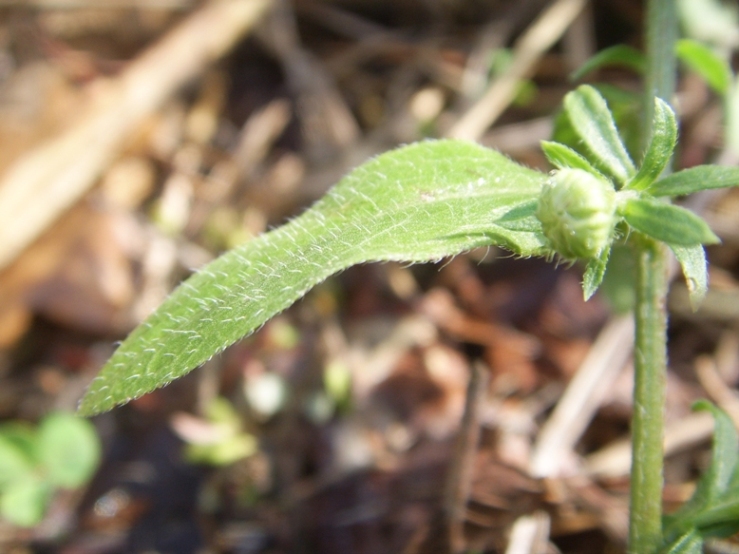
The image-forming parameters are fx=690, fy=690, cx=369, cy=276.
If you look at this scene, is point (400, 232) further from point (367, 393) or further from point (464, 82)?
point (464, 82)

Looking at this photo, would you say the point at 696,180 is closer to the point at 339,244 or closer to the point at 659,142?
the point at 659,142

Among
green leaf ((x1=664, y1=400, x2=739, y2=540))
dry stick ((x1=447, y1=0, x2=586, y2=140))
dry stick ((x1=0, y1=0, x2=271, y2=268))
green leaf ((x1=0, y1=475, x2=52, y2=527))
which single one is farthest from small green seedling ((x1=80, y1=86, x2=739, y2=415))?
dry stick ((x1=0, y1=0, x2=271, y2=268))

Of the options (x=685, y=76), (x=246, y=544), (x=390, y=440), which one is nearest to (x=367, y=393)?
(x=390, y=440)

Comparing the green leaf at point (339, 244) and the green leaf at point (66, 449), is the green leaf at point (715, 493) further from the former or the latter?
the green leaf at point (66, 449)

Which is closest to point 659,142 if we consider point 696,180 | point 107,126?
point 696,180

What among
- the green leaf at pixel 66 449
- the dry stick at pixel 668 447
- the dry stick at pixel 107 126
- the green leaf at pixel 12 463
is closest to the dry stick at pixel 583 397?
the dry stick at pixel 668 447

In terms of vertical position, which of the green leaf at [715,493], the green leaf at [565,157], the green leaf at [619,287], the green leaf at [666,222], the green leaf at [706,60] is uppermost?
the green leaf at [706,60]
